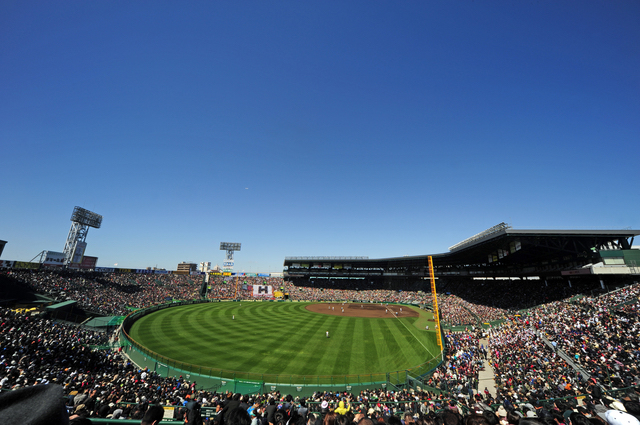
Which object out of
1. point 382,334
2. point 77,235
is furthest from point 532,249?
point 77,235

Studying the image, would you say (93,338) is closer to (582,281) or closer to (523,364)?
(523,364)

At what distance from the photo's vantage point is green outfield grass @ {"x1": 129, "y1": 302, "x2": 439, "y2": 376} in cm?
2222

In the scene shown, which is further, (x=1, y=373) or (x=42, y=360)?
(x=42, y=360)

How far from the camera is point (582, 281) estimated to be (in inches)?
1314

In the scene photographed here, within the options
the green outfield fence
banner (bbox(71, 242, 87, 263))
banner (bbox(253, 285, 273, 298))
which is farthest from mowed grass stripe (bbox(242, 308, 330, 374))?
banner (bbox(71, 242, 87, 263))

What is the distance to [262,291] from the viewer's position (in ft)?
243

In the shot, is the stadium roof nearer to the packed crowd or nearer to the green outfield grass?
the green outfield grass

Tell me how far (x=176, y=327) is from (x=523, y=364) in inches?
1423

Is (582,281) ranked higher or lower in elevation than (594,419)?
higher

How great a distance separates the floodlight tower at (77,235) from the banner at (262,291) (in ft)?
160

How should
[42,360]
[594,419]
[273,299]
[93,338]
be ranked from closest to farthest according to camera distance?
1. [594,419]
2. [42,360]
3. [93,338]
4. [273,299]

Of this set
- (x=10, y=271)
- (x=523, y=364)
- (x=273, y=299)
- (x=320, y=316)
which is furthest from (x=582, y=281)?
(x=10, y=271)

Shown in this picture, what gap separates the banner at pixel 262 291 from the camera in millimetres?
72625

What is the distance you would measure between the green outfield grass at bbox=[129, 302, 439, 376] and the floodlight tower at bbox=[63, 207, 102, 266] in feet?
164
